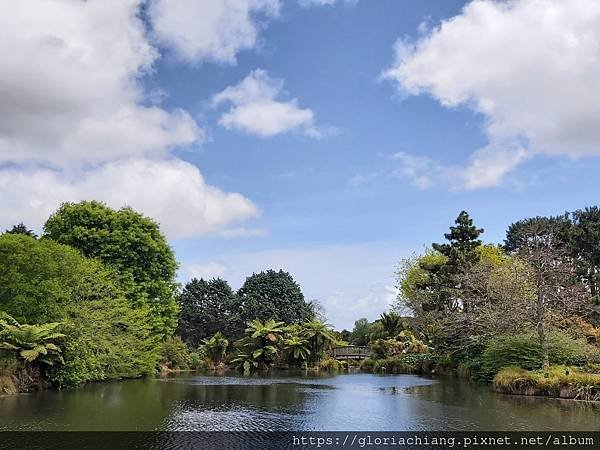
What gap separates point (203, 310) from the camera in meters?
73.3

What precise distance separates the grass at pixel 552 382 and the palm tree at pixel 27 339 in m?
22.0

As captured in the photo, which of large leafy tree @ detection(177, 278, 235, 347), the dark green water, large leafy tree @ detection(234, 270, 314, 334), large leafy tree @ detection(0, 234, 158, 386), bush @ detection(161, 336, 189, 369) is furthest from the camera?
large leafy tree @ detection(177, 278, 235, 347)

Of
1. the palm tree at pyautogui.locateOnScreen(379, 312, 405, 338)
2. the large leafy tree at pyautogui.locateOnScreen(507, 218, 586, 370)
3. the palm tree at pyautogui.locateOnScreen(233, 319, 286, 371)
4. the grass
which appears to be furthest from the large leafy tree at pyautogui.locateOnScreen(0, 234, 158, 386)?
the palm tree at pyautogui.locateOnScreen(379, 312, 405, 338)

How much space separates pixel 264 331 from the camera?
189ft

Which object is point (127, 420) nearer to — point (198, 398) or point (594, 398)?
point (198, 398)

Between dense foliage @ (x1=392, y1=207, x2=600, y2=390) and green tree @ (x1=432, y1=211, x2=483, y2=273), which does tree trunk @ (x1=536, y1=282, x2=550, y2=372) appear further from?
green tree @ (x1=432, y1=211, x2=483, y2=273)

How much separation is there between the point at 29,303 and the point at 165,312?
15622mm

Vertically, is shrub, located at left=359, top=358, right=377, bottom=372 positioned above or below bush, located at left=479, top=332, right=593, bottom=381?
below

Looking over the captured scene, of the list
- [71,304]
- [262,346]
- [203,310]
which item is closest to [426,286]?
[262,346]

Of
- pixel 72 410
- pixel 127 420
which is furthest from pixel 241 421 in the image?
pixel 72 410

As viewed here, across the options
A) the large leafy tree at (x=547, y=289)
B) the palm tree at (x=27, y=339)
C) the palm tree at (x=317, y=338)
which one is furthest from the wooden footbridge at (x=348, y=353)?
the palm tree at (x=27, y=339)

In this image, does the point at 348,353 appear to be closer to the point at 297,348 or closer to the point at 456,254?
the point at 297,348

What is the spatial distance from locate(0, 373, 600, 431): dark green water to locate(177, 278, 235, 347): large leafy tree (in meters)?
44.1

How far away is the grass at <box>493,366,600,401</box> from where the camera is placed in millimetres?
23078
